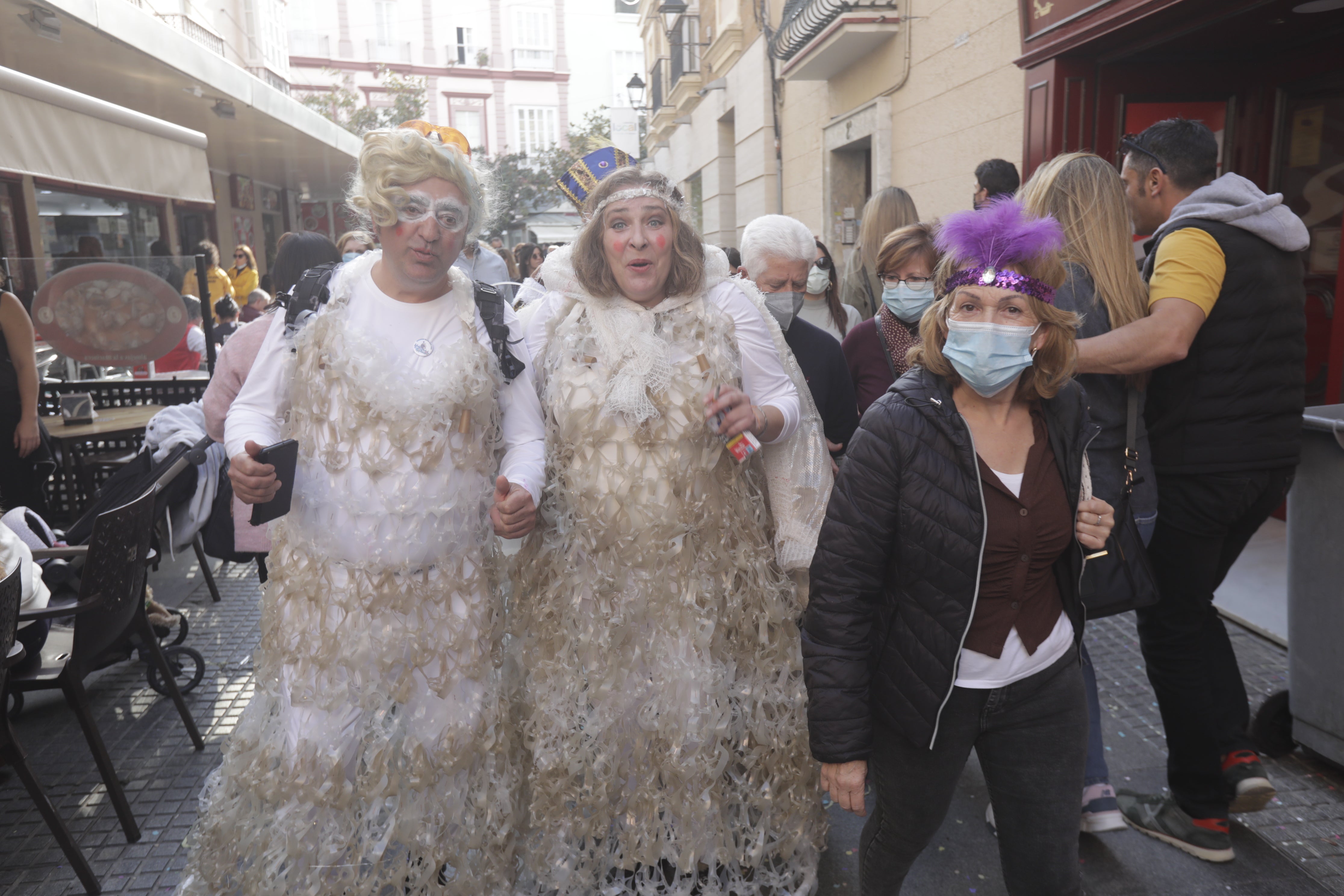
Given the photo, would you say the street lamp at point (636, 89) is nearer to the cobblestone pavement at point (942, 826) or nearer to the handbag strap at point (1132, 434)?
the cobblestone pavement at point (942, 826)

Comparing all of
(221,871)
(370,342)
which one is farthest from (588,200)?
(221,871)

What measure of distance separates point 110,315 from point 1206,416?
20.7 feet

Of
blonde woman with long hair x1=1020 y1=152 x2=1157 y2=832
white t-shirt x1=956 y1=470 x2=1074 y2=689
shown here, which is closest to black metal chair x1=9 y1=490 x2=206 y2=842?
white t-shirt x1=956 y1=470 x2=1074 y2=689

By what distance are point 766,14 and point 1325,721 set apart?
1292 centimetres

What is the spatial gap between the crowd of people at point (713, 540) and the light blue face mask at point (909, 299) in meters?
0.55

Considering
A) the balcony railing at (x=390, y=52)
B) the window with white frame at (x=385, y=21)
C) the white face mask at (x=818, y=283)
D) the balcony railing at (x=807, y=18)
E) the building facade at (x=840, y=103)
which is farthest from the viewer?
the window with white frame at (x=385, y=21)

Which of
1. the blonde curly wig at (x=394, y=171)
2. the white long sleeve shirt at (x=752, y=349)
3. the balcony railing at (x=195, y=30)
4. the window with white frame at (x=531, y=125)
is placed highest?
the window with white frame at (x=531, y=125)

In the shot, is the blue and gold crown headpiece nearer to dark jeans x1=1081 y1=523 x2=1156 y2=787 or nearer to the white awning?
dark jeans x1=1081 y1=523 x2=1156 y2=787

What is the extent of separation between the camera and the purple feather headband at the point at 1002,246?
1.93m

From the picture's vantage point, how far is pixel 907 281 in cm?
335

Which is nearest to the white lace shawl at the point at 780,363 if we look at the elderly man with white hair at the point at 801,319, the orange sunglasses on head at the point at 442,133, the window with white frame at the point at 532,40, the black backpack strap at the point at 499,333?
the black backpack strap at the point at 499,333

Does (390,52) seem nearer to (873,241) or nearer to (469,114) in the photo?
(469,114)

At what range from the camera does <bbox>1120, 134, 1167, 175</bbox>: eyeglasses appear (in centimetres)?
281

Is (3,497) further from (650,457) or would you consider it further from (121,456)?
(650,457)
